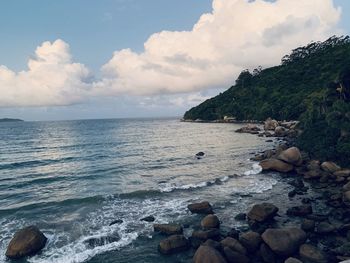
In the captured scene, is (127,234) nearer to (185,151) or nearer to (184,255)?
(184,255)

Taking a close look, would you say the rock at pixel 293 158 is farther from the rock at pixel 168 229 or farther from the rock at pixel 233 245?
the rock at pixel 233 245

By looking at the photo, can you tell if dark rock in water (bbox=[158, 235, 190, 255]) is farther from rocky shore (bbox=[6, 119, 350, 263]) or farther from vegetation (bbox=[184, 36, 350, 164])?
vegetation (bbox=[184, 36, 350, 164])

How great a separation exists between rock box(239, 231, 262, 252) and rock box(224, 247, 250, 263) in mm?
1092

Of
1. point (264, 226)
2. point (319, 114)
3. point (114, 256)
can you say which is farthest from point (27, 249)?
point (319, 114)

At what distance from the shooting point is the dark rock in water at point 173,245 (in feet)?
53.9

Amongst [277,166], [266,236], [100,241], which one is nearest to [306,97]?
[277,166]

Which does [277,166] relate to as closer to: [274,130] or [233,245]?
[233,245]

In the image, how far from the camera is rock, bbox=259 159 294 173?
33.8 m

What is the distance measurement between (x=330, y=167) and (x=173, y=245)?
22338 millimetres

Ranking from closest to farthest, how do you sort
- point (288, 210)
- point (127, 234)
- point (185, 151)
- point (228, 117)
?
point (127, 234) < point (288, 210) < point (185, 151) < point (228, 117)

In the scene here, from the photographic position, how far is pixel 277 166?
34.3 metres

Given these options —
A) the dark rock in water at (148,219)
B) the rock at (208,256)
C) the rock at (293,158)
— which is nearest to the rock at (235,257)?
the rock at (208,256)

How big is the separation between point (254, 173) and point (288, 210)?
12.8 meters

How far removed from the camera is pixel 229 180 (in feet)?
105
